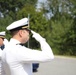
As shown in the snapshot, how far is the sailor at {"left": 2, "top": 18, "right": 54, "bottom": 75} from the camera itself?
9.71 ft

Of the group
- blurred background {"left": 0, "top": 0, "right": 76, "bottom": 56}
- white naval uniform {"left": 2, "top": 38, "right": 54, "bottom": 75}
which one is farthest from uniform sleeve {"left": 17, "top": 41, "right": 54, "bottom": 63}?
blurred background {"left": 0, "top": 0, "right": 76, "bottom": 56}

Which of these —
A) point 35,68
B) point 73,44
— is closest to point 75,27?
point 73,44

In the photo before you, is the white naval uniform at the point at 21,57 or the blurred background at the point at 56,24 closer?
the white naval uniform at the point at 21,57

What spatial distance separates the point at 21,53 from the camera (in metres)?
3.00

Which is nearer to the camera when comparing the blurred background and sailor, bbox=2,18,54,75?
sailor, bbox=2,18,54,75

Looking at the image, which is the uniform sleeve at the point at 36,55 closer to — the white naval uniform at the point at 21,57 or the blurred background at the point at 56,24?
the white naval uniform at the point at 21,57

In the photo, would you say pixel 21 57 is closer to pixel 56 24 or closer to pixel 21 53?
pixel 21 53

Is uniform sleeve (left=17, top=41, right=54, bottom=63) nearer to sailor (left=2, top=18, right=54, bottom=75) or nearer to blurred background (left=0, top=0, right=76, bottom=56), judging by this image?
sailor (left=2, top=18, right=54, bottom=75)

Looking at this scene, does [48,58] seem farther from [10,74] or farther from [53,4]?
[53,4]

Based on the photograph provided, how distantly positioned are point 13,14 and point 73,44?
24.3m

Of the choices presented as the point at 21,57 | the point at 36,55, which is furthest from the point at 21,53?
the point at 36,55

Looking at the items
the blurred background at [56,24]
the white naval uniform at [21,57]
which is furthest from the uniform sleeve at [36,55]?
the blurred background at [56,24]

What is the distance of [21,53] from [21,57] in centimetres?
4

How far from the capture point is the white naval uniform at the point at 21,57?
2.96 metres
